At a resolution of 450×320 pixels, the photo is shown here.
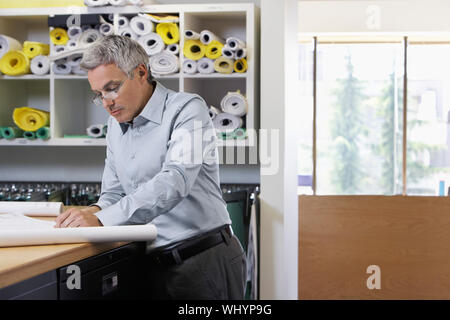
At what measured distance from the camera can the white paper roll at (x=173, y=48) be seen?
3.06 metres

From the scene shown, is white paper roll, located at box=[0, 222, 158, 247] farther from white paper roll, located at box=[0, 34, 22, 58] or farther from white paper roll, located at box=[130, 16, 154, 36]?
white paper roll, located at box=[0, 34, 22, 58]

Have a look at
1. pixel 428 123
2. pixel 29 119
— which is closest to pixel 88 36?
pixel 29 119

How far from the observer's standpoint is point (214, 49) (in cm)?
304

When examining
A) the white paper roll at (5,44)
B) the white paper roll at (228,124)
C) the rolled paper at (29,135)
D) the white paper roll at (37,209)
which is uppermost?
the white paper roll at (5,44)

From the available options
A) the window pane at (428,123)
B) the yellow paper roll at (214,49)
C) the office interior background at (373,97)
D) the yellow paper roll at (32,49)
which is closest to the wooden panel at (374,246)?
the yellow paper roll at (214,49)

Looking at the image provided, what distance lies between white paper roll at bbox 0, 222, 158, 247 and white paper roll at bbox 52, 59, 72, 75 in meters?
1.75

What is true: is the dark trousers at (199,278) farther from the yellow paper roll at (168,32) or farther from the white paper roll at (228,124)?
the yellow paper roll at (168,32)

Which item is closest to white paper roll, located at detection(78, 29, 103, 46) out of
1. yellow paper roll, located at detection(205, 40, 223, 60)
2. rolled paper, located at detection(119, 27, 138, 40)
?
rolled paper, located at detection(119, 27, 138, 40)

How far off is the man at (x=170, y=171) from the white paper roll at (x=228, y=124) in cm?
110

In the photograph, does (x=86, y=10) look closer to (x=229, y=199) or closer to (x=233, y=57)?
(x=233, y=57)

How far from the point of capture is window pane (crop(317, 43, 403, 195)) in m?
7.14

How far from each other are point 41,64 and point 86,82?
331 millimetres

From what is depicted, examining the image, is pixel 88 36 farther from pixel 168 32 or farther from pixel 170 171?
pixel 170 171

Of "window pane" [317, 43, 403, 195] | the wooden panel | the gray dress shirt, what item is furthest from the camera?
"window pane" [317, 43, 403, 195]
